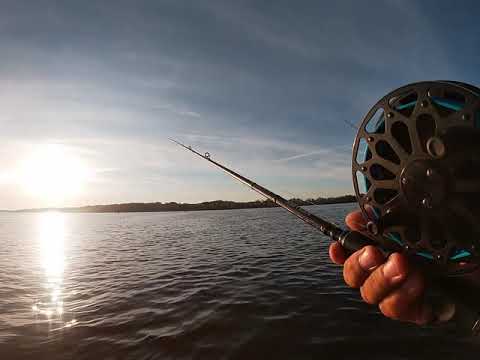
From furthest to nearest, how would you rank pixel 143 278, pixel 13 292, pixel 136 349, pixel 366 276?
pixel 143 278 → pixel 13 292 → pixel 136 349 → pixel 366 276

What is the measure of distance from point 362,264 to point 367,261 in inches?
3.1

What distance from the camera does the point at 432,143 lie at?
7.63ft

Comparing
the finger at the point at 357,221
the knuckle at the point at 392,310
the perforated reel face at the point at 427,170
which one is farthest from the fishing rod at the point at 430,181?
the finger at the point at 357,221

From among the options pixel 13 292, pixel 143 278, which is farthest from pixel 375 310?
pixel 13 292

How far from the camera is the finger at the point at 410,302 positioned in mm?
2621

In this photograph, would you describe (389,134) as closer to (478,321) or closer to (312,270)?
(478,321)

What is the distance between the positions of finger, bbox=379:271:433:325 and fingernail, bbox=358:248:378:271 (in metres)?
0.30

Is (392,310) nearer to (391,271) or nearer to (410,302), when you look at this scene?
(410,302)

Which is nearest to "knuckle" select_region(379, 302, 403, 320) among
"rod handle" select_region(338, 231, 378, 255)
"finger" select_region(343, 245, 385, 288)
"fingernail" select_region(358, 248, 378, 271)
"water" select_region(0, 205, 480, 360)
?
"finger" select_region(343, 245, 385, 288)

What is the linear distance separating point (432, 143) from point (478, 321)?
1.52 metres

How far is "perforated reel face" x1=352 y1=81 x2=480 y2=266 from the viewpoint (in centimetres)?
224

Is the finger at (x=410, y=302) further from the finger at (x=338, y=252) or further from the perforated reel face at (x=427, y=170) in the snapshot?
the finger at (x=338, y=252)

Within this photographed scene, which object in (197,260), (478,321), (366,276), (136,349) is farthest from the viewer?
(197,260)

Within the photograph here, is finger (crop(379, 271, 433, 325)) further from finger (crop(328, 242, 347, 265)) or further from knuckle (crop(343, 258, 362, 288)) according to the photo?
finger (crop(328, 242, 347, 265))
